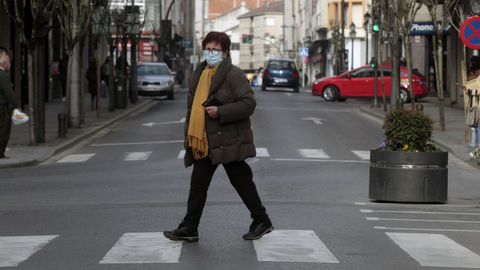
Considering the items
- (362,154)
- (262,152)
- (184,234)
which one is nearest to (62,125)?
(262,152)

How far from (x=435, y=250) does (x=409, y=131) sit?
3986mm

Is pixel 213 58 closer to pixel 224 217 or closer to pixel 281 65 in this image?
pixel 224 217

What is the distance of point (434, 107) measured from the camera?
1560 inches

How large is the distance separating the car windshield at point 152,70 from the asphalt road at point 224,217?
83.9 feet

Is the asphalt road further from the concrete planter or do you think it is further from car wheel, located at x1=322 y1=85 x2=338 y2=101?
car wheel, located at x1=322 y1=85 x2=338 y2=101

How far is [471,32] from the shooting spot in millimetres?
21422

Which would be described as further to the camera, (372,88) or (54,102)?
(372,88)

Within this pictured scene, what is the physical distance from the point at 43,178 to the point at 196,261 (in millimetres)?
8426

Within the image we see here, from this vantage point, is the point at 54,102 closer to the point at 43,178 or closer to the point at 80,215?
the point at 43,178

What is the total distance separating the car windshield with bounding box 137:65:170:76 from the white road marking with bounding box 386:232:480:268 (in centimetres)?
3784

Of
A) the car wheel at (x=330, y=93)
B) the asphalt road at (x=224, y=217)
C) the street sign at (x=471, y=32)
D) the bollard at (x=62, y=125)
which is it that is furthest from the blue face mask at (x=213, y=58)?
the car wheel at (x=330, y=93)

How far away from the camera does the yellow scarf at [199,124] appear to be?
30.5 ft

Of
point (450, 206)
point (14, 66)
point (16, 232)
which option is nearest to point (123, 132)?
point (14, 66)

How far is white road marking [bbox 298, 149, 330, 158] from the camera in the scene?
20.4 m
